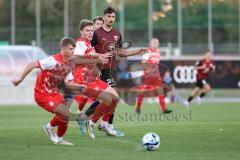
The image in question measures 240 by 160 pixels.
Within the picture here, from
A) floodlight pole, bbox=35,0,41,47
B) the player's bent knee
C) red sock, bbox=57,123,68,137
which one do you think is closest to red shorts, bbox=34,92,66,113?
red sock, bbox=57,123,68,137

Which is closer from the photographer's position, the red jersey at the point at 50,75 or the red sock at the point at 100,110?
the red jersey at the point at 50,75

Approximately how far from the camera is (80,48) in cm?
1491

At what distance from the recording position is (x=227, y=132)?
15641 millimetres

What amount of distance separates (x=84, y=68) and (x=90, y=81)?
1.02 ft

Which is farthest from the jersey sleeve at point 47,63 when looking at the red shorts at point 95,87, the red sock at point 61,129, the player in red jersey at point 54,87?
the red shorts at point 95,87

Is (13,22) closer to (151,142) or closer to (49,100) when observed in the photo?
(49,100)

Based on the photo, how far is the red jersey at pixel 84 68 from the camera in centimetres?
1491

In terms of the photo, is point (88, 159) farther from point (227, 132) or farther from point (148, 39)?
point (148, 39)

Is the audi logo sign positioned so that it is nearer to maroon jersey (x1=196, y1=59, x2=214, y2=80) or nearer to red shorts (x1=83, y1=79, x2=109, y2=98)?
maroon jersey (x1=196, y1=59, x2=214, y2=80)

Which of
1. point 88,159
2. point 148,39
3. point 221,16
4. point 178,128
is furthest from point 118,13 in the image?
point 88,159

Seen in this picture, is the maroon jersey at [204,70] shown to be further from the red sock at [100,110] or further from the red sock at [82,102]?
the red sock at [100,110]

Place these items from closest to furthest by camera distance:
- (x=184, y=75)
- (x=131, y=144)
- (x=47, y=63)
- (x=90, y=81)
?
(x=47, y=63)
(x=131, y=144)
(x=90, y=81)
(x=184, y=75)

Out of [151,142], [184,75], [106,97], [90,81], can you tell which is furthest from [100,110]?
[184,75]

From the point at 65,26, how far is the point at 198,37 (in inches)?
314
